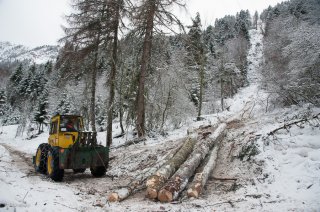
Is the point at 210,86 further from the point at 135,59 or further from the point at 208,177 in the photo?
the point at 208,177

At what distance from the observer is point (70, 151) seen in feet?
29.3

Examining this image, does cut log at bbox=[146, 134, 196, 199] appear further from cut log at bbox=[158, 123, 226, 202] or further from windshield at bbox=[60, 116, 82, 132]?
windshield at bbox=[60, 116, 82, 132]

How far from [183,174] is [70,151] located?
4344 millimetres

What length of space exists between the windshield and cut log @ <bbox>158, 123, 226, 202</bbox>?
4.97 meters

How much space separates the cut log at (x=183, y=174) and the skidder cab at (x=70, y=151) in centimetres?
360

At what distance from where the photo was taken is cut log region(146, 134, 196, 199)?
21.3 ft

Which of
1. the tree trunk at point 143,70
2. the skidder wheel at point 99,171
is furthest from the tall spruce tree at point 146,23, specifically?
the skidder wheel at point 99,171

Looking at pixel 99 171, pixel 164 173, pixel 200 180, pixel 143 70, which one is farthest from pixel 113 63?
pixel 200 180

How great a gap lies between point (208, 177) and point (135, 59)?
1006 centimetres

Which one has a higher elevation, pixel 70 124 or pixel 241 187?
pixel 70 124

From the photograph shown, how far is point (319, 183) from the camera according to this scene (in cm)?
555

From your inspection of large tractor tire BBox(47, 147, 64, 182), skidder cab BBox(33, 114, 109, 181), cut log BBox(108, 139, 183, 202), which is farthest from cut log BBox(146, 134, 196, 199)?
large tractor tire BBox(47, 147, 64, 182)

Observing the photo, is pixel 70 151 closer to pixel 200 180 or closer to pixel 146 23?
pixel 200 180

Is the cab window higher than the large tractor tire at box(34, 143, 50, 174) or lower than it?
higher
